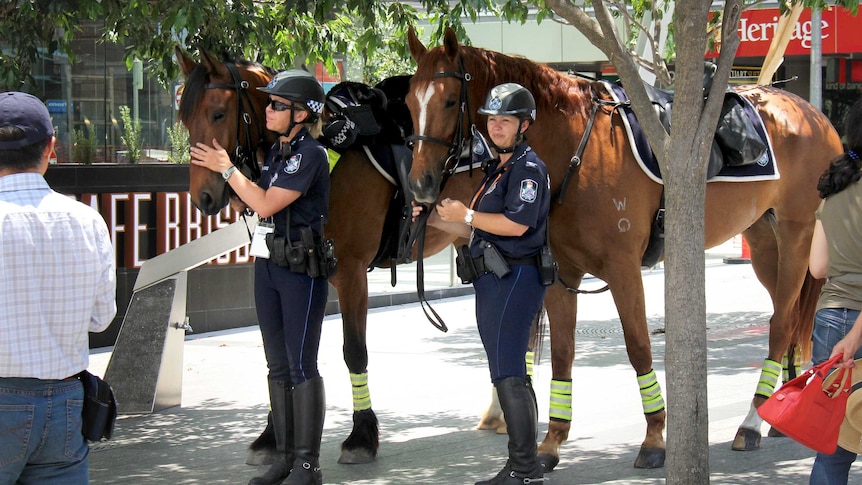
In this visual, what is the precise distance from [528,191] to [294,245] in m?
1.23

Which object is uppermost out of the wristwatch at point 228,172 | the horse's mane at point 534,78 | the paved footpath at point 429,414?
the horse's mane at point 534,78

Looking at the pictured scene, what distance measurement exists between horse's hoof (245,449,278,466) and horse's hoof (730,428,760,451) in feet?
9.26

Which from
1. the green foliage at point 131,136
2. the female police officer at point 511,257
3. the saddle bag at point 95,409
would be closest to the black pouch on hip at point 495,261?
the female police officer at point 511,257

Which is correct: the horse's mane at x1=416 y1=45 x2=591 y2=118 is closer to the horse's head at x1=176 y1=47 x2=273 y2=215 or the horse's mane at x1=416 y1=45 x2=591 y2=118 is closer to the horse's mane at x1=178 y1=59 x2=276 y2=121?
the horse's head at x1=176 y1=47 x2=273 y2=215

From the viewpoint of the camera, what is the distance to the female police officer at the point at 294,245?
556cm

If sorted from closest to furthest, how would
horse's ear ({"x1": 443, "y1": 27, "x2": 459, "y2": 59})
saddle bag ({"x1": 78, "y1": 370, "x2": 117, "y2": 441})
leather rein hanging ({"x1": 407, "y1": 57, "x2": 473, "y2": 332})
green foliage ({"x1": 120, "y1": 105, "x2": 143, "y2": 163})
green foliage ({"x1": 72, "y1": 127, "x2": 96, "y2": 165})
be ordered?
saddle bag ({"x1": 78, "y1": 370, "x2": 117, "y2": 441}), leather rein hanging ({"x1": 407, "y1": 57, "x2": 473, "y2": 332}), horse's ear ({"x1": 443, "y1": 27, "x2": 459, "y2": 59}), green foliage ({"x1": 72, "y1": 127, "x2": 96, "y2": 165}), green foliage ({"x1": 120, "y1": 105, "x2": 143, "y2": 163})

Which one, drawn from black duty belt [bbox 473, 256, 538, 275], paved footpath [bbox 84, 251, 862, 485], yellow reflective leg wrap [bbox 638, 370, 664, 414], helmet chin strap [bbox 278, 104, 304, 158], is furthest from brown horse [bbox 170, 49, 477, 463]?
yellow reflective leg wrap [bbox 638, 370, 664, 414]

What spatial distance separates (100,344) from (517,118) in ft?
22.4

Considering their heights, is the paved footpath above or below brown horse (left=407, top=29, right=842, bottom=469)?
below

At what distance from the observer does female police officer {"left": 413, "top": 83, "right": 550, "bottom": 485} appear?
5.33m

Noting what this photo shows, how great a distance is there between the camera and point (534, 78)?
6352 mm

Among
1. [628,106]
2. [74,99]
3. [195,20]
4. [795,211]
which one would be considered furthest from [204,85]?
[74,99]

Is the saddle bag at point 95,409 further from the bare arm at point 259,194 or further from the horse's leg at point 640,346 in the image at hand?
the horse's leg at point 640,346

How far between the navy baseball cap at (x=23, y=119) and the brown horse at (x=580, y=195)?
232cm
